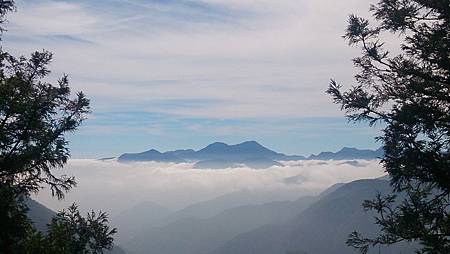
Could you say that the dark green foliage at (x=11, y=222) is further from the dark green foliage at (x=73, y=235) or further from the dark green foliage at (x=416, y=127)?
the dark green foliage at (x=416, y=127)

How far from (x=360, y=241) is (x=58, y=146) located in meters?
12.1

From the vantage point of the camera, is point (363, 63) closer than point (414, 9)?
No

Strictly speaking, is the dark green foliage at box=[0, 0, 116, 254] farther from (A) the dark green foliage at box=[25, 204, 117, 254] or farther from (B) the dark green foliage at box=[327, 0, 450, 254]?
(B) the dark green foliage at box=[327, 0, 450, 254]

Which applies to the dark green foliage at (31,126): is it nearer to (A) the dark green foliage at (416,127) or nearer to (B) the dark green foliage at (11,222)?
(B) the dark green foliage at (11,222)

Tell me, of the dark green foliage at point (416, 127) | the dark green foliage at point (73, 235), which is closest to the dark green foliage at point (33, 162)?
the dark green foliage at point (73, 235)

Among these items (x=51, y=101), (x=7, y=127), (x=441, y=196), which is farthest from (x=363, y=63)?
(x=7, y=127)

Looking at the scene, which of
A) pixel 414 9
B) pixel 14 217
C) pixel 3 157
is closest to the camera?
pixel 14 217

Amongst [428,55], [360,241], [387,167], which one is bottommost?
[360,241]

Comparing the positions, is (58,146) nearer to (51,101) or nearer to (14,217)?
(51,101)

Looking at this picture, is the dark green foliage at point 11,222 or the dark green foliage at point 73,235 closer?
the dark green foliage at point 73,235

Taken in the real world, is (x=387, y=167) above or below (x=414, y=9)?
below

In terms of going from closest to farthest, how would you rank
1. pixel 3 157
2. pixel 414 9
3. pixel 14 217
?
pixel 14 217 < pixel 3 157 < pixel 414 9

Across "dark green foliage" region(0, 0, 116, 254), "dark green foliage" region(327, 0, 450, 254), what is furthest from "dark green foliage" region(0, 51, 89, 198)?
"dark green foliage" region(327, 0, 450, 254)

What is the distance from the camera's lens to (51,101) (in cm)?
1772
